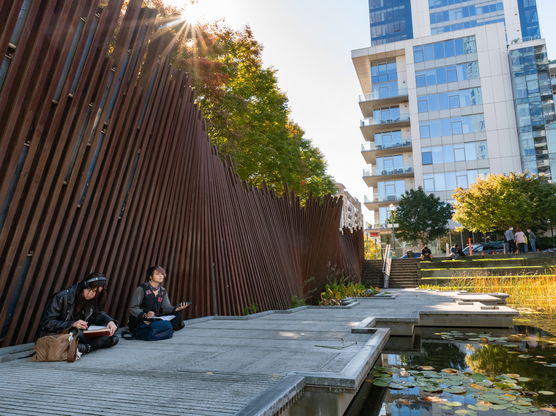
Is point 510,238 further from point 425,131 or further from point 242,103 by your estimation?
point 425,131

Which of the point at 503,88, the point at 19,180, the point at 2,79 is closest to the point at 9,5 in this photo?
the point at 2,79

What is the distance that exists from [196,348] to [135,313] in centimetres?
117

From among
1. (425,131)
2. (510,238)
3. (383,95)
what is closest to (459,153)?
(425,131)

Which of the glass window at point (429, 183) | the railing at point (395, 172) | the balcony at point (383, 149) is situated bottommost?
the glass window at point (429, 183)

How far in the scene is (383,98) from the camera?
4438 cm

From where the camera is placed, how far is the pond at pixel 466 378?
3551 millimetres

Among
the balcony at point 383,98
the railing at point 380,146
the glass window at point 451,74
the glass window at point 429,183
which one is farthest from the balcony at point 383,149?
the glass window at point 451,74

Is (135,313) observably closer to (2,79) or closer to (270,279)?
(2,79)

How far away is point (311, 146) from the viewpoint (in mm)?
27984

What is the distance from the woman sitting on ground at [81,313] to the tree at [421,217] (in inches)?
1292

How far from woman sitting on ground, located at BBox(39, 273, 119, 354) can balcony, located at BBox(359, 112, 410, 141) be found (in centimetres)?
4251

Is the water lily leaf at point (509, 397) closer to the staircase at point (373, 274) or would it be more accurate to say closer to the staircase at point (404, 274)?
the staircase at point (404, 274)

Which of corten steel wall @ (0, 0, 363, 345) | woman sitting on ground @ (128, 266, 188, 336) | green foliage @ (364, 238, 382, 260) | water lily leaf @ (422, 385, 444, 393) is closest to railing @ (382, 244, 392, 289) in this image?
green foliage @ (364, 238, 382, 260)

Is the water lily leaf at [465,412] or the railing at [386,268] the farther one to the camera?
the railing at [386,268]
